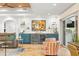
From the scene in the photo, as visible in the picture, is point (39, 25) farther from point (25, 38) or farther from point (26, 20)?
point (25, 38)

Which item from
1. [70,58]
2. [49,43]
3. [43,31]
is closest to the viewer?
[70,58]

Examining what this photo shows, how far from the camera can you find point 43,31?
23.1 feet

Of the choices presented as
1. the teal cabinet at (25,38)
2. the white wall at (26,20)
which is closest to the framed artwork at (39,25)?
the white wall at (26,20)

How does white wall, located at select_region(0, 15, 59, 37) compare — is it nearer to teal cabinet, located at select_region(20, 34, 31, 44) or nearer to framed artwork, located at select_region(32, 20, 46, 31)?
framed artwork, located at select_region(32, 20, 46, 31)

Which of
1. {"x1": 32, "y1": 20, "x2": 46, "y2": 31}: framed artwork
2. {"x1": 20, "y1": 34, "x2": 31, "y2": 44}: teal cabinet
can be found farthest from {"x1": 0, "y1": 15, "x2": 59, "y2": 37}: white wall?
{"x1": 20, "y1": 34, "x2": 31, "y2": 44}: teal cabinet

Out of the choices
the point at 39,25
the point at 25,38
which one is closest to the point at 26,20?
the point at 39,25

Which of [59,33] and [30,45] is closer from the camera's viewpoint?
[30,45]

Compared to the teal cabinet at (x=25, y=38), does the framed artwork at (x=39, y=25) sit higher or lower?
higher

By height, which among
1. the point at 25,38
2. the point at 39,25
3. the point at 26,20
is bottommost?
the point at 25,38

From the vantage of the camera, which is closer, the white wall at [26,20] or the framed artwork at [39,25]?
the framed artwork at [39,25]

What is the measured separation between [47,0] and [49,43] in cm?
465

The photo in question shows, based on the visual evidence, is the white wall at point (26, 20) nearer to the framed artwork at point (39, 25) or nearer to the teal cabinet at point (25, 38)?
the framed artwork at point (39, 25)

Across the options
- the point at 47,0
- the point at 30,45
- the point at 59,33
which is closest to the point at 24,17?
the point at 30,45

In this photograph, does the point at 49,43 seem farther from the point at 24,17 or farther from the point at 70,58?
the point at 70,58
